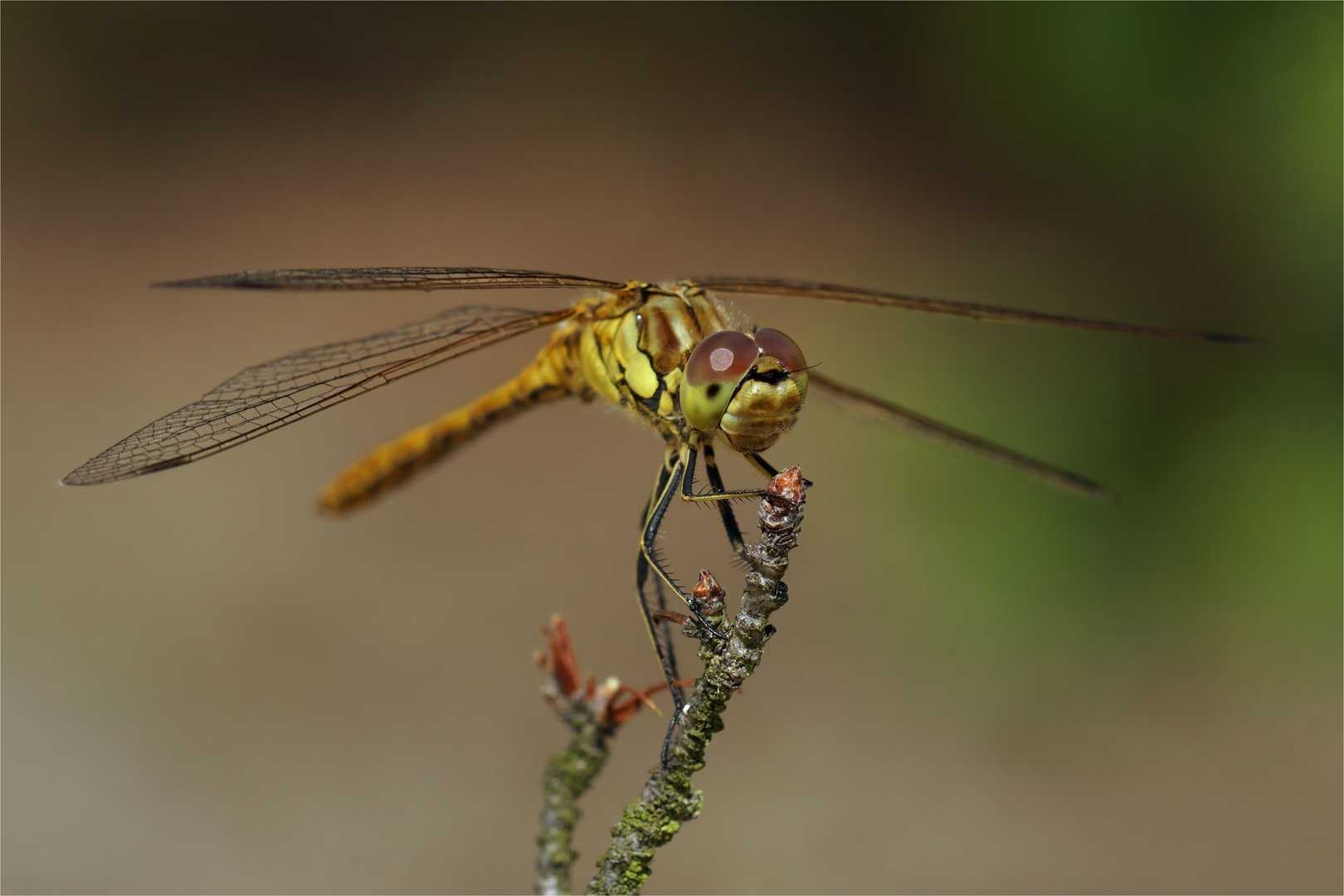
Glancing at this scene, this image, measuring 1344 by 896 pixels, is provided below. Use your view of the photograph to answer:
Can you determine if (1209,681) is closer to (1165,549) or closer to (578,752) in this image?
(1165,549)


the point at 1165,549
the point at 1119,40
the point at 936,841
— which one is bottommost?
the point at 936,841

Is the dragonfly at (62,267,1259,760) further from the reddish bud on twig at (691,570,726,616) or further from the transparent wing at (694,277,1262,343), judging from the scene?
the reddish bud on twig at (691,570,726,616)

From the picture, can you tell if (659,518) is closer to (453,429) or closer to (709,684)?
(709,684)

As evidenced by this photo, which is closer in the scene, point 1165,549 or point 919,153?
point 1165,549

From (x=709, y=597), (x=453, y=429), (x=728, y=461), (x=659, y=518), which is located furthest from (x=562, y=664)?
(x=728, y=461)

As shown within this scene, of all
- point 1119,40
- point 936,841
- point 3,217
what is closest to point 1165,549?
point 936,841
